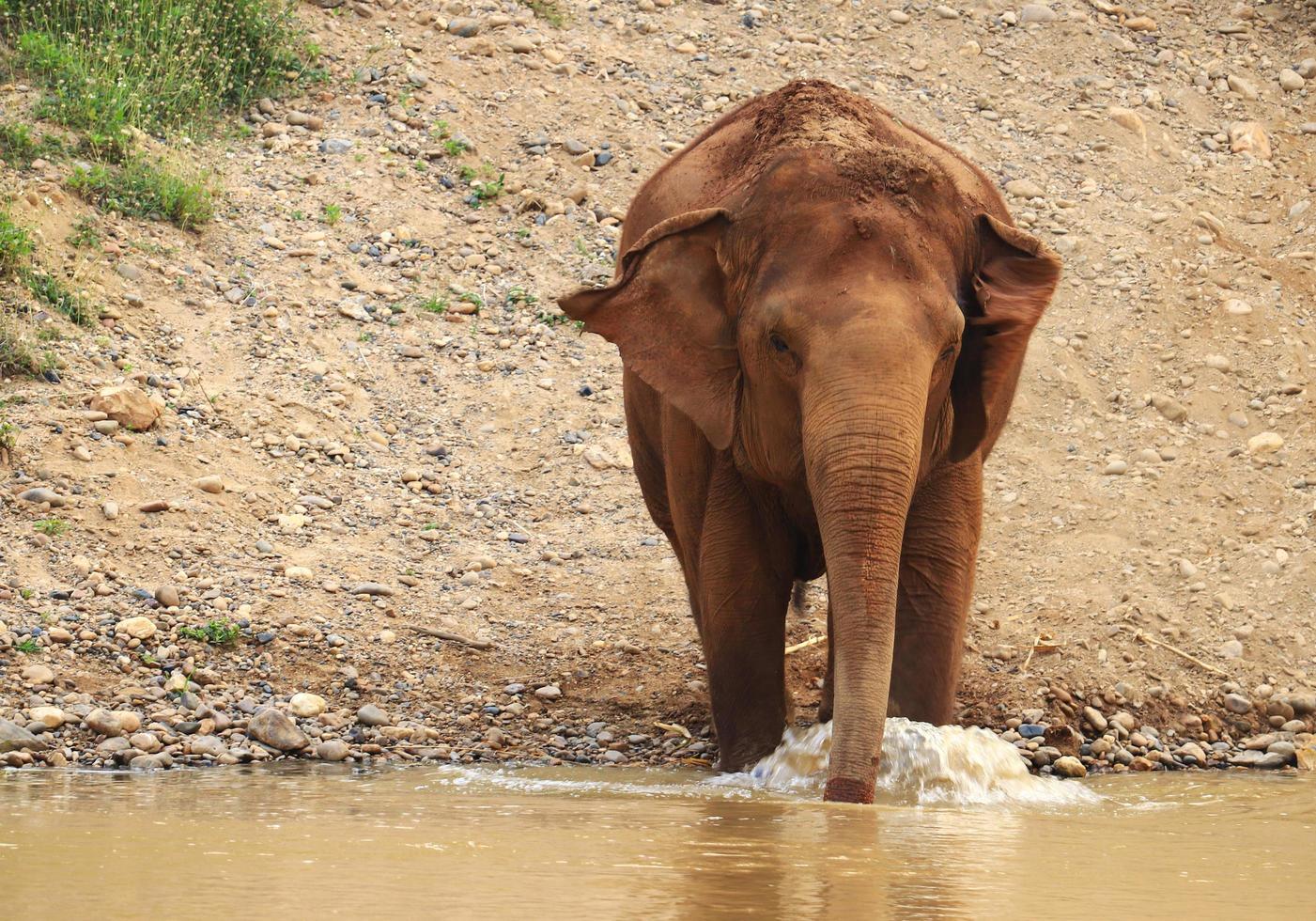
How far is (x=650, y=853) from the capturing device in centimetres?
457

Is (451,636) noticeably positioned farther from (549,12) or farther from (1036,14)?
(1036,14)

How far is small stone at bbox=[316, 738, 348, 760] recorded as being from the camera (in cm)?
754

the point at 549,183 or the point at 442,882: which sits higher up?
the point at 549,183

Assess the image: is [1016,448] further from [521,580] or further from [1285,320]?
[521,580]

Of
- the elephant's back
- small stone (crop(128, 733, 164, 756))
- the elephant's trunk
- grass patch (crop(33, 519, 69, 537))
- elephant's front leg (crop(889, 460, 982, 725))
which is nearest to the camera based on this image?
the elephant's trunk

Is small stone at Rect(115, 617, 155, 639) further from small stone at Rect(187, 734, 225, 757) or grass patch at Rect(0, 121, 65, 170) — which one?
grass patch at Rect(0, 121, 65, 170)

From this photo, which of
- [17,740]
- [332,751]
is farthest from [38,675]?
[332,751]

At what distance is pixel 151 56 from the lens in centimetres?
1435

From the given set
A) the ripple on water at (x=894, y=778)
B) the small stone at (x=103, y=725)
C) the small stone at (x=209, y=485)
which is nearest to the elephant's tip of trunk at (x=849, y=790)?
the ripple on water at (x=894, y=778)

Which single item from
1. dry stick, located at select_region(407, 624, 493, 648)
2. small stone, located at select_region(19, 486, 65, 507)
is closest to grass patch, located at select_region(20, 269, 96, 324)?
small stone, located at select_region(19, 486, 65, 507)

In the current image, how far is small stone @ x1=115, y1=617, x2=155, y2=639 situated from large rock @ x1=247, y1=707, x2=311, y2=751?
945 millimetres

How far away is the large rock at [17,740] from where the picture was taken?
23.3 feet

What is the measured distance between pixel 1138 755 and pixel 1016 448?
4437 millimetres

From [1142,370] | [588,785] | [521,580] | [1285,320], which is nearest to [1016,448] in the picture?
[1142,370]
